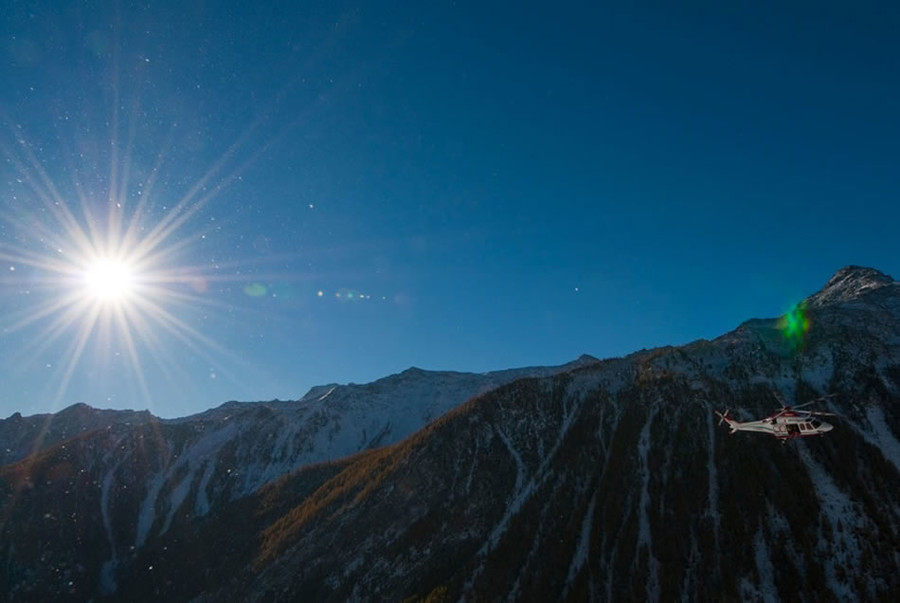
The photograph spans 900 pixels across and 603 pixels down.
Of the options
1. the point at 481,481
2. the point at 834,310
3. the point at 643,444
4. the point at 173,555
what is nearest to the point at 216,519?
the point at 173,555

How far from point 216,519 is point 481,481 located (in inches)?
3707

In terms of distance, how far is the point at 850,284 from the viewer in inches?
4968

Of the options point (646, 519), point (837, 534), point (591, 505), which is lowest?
point (837, 534)

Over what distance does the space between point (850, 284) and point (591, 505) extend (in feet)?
334

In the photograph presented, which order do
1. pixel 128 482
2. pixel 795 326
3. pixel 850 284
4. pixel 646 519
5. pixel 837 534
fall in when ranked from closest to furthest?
1. pixel 837 534
2. pixel 646 519
3. pixel 795 326
4. pixel 850 284
5. pixel 128 482

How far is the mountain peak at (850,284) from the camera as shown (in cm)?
11469

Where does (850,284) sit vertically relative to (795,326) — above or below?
above

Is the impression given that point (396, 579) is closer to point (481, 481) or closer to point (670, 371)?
point (481, 481)

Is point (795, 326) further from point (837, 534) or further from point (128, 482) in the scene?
point (128, 482)

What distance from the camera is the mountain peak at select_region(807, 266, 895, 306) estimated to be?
11469 centimetres

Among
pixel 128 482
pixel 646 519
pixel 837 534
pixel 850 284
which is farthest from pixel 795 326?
pixel 128 482

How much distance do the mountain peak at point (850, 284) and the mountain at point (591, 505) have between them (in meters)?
0.92

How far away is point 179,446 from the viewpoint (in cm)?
17750

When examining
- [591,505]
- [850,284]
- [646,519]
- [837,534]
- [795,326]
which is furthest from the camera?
[850,284]
